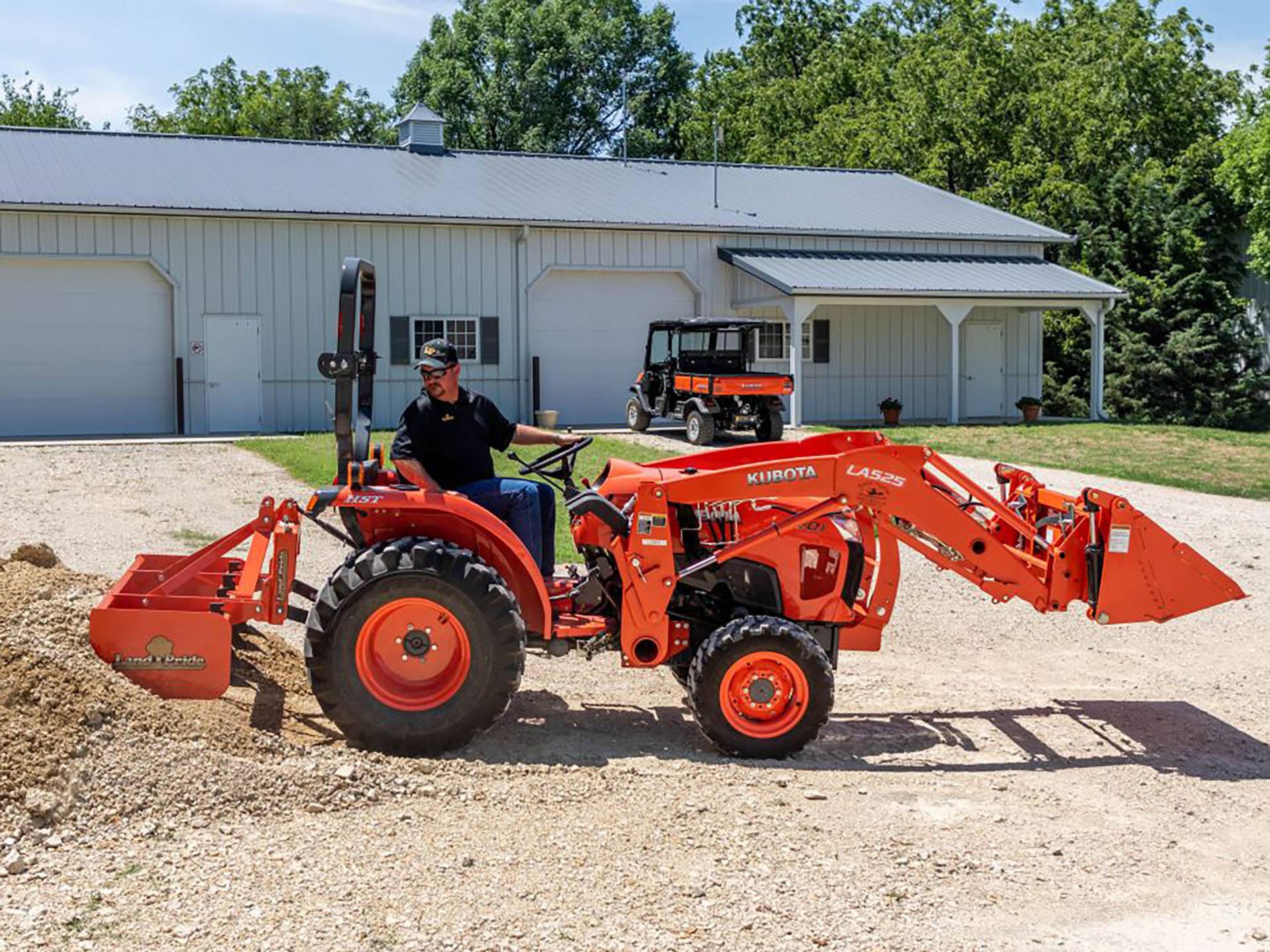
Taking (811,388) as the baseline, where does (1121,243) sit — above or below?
above

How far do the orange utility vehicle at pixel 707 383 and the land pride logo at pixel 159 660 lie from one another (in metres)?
16.8

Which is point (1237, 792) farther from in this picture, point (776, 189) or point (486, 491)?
point (776, 189)

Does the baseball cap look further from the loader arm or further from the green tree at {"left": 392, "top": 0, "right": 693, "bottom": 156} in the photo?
the green tree at {"left": 392, "top": 0, "right": 693, "bottom": 156}

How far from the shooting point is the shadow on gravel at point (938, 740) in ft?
22.0

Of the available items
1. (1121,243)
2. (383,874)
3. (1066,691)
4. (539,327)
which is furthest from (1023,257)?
(383,874)

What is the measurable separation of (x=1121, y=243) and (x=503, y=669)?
32308 millimetres

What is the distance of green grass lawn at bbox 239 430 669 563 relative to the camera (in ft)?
56.9

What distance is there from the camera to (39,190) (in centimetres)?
2334

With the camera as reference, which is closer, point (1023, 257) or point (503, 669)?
point (503, 669)

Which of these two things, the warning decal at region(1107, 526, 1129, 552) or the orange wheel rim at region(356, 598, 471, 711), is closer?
the orange wheel rim at region(356, 598, 471, 711)

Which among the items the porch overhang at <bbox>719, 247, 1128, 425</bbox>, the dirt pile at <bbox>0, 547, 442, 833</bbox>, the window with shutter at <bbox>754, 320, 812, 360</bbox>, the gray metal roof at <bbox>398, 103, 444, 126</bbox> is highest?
the gray metal roof at <bbox>398, 103, 444, 126</bbox>

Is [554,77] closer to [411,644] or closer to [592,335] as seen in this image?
[592,335]

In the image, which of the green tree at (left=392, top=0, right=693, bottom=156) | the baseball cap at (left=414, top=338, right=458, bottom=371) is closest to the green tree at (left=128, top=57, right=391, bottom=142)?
the green tree at (left=392, top=0, right=693, bottom=156)

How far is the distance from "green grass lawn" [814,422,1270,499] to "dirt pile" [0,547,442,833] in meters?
14.2
